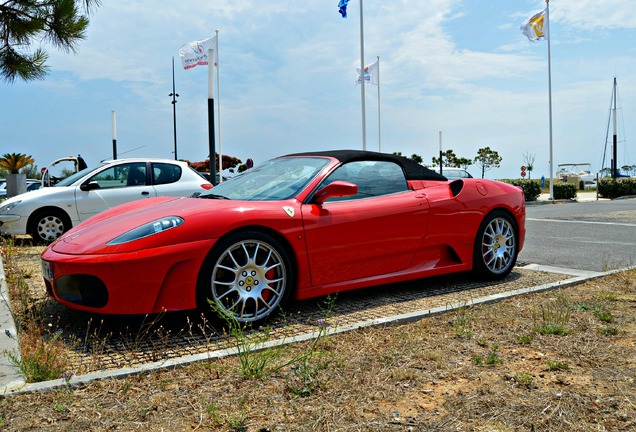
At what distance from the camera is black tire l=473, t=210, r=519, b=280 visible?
218 inches

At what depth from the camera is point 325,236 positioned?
436 cm

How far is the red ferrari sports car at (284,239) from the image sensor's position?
376cm

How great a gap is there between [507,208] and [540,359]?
2725 millimetres

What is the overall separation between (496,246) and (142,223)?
3.47 meters

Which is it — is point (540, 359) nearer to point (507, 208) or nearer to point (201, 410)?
point (201, 410)

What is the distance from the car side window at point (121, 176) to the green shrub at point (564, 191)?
22.0 metres

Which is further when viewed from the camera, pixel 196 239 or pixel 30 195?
pixel 30 195

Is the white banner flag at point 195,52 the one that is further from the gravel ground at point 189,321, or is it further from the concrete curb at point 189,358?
the concrete curb at point 189,358

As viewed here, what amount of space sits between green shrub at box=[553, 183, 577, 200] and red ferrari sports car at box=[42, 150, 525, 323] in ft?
76.3

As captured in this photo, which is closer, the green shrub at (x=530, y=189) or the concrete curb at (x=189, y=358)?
the concrete curb at (x=189, y=358)

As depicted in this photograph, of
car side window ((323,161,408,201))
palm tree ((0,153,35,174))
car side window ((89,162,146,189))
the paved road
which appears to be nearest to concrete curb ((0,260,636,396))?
car side window ((323,161,408,201))

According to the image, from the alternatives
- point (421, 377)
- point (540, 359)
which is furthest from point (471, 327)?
point (421, 377)

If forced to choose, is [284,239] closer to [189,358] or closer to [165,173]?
[189,358]

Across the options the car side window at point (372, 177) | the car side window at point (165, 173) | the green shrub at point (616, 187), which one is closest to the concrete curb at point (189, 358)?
the car side window at point (372, 177)
